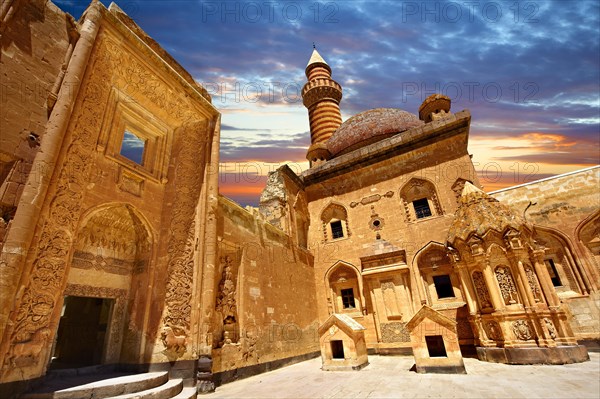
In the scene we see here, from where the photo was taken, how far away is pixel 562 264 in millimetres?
10297

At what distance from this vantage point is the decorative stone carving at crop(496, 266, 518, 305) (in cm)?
795

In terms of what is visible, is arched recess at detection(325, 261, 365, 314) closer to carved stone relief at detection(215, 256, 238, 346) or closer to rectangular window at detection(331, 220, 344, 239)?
rectangular window at detection(331, 220, 344, 239)

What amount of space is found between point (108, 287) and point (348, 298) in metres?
8.94

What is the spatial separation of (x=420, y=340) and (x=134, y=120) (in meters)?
9.01

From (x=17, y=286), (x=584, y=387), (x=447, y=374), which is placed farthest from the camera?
(x=447, y=374)

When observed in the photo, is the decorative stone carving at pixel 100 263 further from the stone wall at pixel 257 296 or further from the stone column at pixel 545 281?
the stone column at pixel 545 281

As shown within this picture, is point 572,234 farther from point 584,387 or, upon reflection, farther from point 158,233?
point 158,233

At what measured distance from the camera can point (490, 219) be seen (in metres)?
8.71

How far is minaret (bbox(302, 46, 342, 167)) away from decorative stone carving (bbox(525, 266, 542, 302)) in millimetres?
15940

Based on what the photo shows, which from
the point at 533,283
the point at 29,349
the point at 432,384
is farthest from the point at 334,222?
the point at 29,349

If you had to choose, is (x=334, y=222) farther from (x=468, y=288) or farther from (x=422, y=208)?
(x=468, y=288)

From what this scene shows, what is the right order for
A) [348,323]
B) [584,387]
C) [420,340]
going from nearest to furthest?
[584,387], [420,340], [348,323]

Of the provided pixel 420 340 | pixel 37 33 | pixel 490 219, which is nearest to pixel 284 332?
pixel 420 340

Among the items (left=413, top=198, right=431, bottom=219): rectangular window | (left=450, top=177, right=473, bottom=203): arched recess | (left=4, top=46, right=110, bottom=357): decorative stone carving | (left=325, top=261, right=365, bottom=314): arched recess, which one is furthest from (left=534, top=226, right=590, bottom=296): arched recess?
(left=4, top=46, right=110, bottom=357): decorative stone carving
